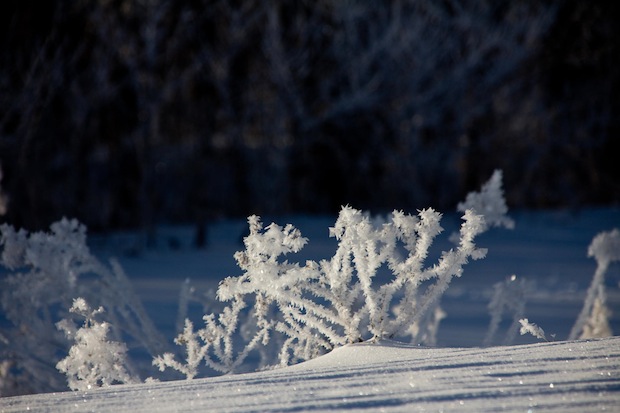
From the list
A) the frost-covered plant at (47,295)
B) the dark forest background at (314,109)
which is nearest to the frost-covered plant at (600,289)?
the frost-covered plant at (47,295)

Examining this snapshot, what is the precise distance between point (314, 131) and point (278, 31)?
Result: 3.51 metres

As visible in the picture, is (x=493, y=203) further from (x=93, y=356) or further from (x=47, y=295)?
(x=47, y=295)

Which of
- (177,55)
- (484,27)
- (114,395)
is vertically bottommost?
(114,395)

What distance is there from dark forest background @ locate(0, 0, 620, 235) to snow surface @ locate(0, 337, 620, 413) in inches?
344

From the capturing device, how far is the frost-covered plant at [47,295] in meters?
4.42

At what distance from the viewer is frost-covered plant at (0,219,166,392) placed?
442cm

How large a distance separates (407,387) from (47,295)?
8.84 feet

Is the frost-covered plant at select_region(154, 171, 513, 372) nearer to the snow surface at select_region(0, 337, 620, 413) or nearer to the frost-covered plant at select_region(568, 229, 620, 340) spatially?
the snow surface at select_region(0, 337, 620, 413)

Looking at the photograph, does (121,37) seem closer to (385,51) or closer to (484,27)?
(385,51)

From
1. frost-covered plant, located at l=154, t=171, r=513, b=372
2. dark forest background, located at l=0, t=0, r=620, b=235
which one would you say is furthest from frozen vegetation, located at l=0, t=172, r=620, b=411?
dark forest background, located at l=0, t=0, r=620, b=235

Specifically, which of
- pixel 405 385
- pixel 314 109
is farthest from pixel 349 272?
pixel 314 109

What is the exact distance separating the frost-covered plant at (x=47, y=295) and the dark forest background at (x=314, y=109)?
22.6 feet

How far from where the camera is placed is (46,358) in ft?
15.6

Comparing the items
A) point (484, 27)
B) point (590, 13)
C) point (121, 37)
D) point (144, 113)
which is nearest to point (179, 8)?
point (121, 37)
